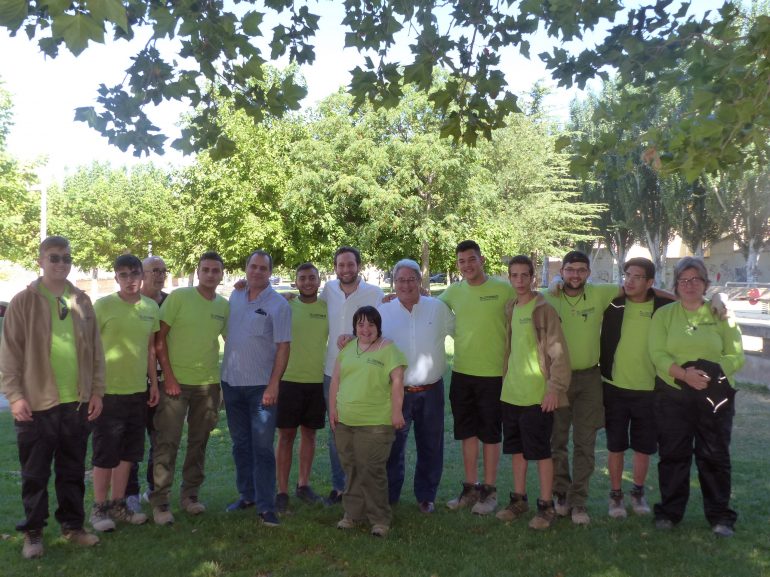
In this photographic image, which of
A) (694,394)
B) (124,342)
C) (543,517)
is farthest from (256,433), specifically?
(694,394)

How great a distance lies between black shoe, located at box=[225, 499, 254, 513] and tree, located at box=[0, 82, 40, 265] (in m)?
29.9

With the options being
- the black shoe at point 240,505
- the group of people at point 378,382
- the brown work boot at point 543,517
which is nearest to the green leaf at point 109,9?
the group of people at point 378,382

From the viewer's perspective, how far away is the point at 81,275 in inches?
3408

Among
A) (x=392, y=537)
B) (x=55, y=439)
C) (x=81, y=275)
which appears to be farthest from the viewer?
(x=81, y=275)

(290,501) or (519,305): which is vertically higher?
(519,305)

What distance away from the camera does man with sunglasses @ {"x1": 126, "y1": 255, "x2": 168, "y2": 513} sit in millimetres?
6082

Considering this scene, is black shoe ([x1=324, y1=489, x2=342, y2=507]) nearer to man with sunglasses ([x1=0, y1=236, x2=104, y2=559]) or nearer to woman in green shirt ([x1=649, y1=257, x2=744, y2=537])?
man with sunglasses ([x1=0, y1=236, x2=104, y2=559])

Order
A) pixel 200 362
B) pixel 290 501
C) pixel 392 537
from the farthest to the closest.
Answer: pixel 290 501 → pixel 200 362 → pixel 392 537

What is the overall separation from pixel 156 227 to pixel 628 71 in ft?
165

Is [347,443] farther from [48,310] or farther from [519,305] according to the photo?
[48,310]

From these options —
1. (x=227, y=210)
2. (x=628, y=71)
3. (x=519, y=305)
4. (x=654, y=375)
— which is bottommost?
(x=654, y=375)

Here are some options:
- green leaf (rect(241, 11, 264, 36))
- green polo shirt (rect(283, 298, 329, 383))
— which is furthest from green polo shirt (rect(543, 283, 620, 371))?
green leaf (rect(241, 11, 264, 36))

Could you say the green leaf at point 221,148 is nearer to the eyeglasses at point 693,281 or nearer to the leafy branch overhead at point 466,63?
the leafy branch overhead at point 466,63

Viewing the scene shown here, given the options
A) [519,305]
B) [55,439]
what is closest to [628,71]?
[519,305]
